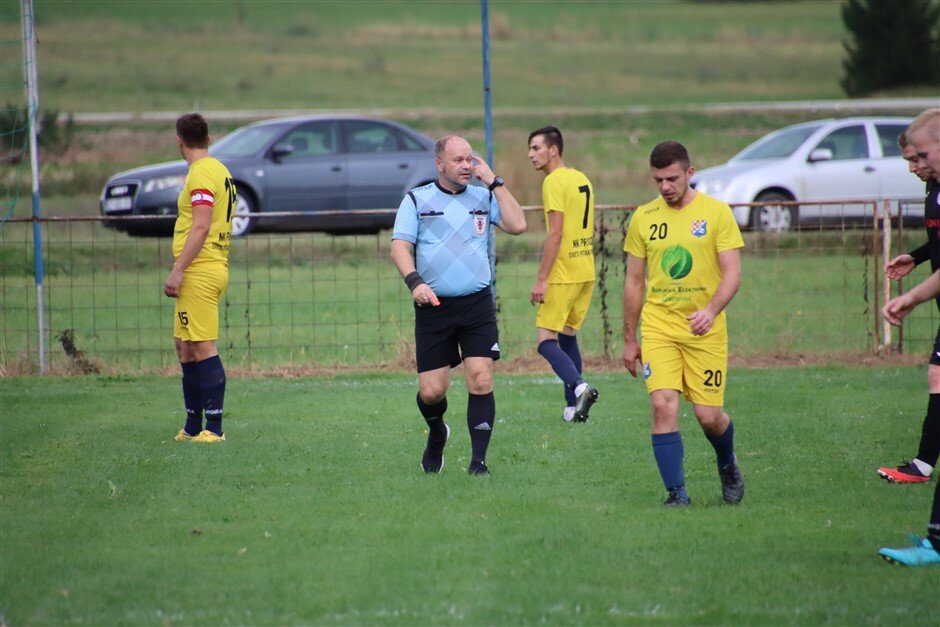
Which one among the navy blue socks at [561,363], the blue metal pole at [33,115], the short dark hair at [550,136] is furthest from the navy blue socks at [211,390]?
the blue metal pole at [33,115]

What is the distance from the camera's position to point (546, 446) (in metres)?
8.61

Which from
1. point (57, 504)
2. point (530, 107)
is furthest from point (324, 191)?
point (530, 107)

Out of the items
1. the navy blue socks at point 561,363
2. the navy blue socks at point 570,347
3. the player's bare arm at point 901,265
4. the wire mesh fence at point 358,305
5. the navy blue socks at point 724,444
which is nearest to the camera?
the navy blue socks at point 724,444

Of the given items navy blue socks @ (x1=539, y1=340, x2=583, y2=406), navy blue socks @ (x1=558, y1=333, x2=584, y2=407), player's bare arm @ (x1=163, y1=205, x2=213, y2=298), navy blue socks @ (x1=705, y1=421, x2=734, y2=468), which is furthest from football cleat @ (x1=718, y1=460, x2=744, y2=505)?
player's bare arm @ (x1=163, y1=205, x2=213, y2=298)

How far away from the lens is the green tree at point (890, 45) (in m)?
38.1

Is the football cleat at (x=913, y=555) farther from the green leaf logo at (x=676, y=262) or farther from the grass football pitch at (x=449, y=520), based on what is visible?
the green leaf logo at (x=676, y=262)

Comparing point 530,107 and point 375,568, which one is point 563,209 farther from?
point 530,107

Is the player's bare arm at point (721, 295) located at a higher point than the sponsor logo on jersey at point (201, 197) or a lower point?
lower

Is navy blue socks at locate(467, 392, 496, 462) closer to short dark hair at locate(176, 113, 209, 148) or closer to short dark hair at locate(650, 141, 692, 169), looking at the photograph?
short dark hair at locate(650, 141, 692, 169)

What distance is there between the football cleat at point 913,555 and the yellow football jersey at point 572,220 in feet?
14.7

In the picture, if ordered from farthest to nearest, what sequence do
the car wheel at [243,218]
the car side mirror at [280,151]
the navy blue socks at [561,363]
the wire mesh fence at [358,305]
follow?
the car side mirror at [280,151] → the car wheel at [243,218] → the wire mesh fence at [358,305] → the navy blue socks at [561,363]

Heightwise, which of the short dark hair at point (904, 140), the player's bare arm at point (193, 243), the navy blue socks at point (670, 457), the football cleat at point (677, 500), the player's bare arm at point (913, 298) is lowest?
the football cleat at point (677, 500)

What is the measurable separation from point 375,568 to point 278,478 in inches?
82.6

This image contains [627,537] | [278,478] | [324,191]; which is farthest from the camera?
[324,191]
